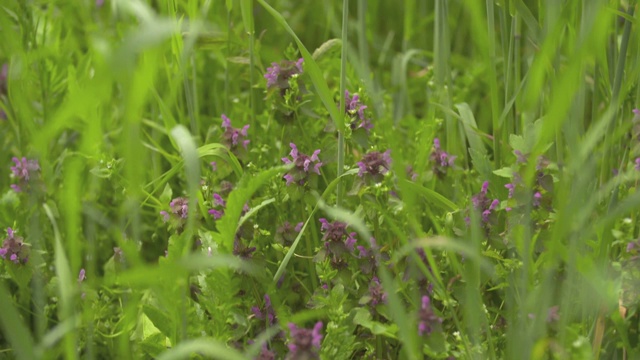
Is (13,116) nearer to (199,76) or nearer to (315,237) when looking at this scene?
(199,76)

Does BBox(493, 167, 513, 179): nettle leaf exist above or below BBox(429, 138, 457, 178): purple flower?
above

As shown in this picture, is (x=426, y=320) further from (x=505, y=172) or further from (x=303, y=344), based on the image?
(x=505, y=172)

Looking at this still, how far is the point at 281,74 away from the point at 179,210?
1.10 feet

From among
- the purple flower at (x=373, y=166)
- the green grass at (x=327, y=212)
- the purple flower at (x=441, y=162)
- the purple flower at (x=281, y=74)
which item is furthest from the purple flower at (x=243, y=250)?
the purple flower at (x=441, y=162)

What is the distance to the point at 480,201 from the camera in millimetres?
1427

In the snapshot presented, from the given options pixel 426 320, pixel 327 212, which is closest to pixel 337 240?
pixel 327 212

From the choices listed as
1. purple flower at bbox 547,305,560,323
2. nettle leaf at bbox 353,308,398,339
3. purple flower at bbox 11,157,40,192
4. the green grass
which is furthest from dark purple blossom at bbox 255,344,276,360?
purple flower at bbox 11,157,40,192

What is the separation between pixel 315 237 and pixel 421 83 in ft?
3.18

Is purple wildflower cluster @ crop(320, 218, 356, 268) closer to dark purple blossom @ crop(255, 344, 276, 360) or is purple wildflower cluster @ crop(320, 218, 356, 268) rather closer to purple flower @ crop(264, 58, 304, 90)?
dark purple blossom @ crop(255, 344, 276, 360)

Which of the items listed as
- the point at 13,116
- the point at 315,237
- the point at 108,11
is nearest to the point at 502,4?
the point at 315,237

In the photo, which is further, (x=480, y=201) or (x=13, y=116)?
(x=13, y=116)

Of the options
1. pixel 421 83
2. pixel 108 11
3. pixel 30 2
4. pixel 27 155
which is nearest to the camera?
pixel 30 2

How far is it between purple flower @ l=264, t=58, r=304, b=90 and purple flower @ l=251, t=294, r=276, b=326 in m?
0.41

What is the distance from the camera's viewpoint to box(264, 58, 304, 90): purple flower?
159cm
